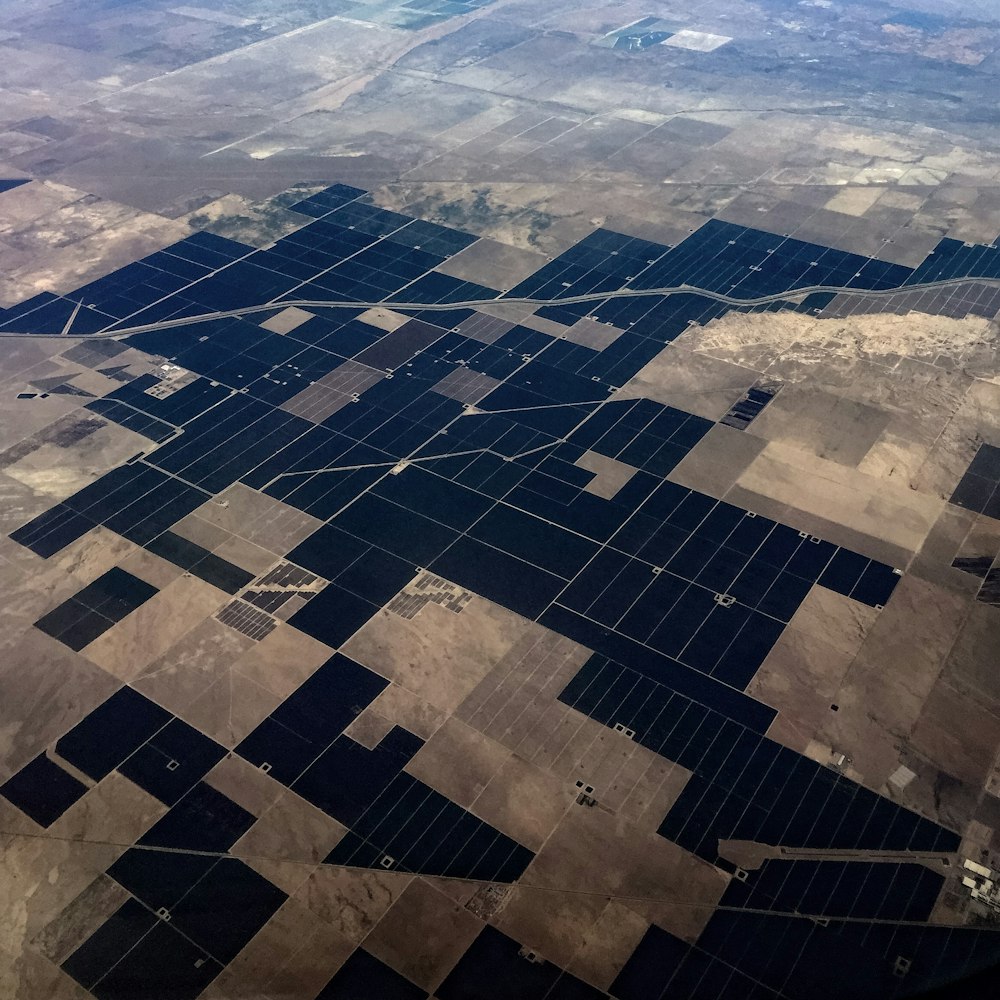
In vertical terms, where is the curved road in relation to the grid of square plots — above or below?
above

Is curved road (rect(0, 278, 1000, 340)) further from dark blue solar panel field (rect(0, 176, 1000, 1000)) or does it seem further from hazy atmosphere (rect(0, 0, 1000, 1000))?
hazy atmosphere (rect(0, 0, 1000, 1000))

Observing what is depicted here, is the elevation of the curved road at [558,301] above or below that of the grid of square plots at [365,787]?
above

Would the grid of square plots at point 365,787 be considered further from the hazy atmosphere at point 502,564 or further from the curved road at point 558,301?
the curved road at point 558,301

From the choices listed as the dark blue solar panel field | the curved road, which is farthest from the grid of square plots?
the curved road

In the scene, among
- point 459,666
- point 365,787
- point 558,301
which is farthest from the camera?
point 558,301

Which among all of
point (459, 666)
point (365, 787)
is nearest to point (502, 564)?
point (459, 666)

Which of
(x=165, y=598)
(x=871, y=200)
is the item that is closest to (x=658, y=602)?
(x=165, y=598)

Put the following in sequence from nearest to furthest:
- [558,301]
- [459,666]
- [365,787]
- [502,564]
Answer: [365,787] < [459,666] < [502,564] < [558,301]

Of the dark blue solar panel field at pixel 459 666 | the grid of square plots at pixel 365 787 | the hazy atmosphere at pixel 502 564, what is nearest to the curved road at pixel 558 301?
the dark blue solar panel field at pixel 459 666

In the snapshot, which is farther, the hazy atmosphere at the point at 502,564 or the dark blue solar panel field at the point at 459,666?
the hazy atmosphere at the point at 502,564

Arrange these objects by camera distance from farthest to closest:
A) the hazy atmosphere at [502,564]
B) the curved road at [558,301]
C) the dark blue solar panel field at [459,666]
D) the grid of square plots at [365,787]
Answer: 1. the curved road at [558,301]
2. the grid of square plots at [365,787]
3. the hazy atmosphere at [502,564]
4. the dark blue solar panel field at [459,666]

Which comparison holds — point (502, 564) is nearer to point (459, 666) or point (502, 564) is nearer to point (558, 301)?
point (459, 666)

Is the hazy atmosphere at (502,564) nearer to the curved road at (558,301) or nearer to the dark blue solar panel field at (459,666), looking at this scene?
the dark blue solar panel field at (459,666)

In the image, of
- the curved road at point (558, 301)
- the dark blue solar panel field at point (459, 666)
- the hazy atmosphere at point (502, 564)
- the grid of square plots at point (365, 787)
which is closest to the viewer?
the dark blue solar panel field at point (459, 666)
